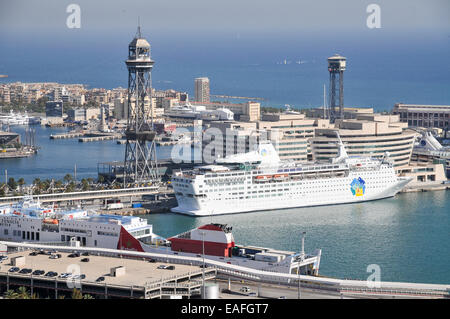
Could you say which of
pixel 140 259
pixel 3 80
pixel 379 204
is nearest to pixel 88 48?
pixel 3 80

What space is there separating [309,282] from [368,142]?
53.7 ft

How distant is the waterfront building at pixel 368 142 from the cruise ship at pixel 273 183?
253cm

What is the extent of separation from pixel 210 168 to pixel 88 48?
119 meters

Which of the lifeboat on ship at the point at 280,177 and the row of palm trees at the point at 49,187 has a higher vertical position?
the lifeboat on ship at the point at 280,177

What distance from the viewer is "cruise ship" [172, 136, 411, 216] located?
23.6 metres

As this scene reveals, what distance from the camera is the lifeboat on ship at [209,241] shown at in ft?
52.0

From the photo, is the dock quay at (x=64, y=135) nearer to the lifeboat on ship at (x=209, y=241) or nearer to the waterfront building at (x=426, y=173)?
the waterfront building at (x=426, y=173)

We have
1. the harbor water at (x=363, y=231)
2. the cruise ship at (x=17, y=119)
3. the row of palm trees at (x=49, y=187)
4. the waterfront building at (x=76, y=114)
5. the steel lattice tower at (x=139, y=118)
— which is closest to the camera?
the harbor water at (x=363, y=231)

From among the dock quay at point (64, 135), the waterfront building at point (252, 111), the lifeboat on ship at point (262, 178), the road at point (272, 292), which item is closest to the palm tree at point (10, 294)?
the road at point (272, 292)

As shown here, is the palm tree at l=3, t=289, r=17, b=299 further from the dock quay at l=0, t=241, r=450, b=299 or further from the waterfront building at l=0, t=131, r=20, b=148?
the waterfront building at l=0, t=131, r=20, b=148

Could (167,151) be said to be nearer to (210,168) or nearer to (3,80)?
(210,168)

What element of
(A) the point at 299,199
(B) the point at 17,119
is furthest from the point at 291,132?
(B) the point at 17,119

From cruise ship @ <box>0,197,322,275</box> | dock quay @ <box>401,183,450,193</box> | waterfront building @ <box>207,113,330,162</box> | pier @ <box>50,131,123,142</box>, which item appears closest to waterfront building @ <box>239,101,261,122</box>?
pier @ <box>50,131,123,142</box>
